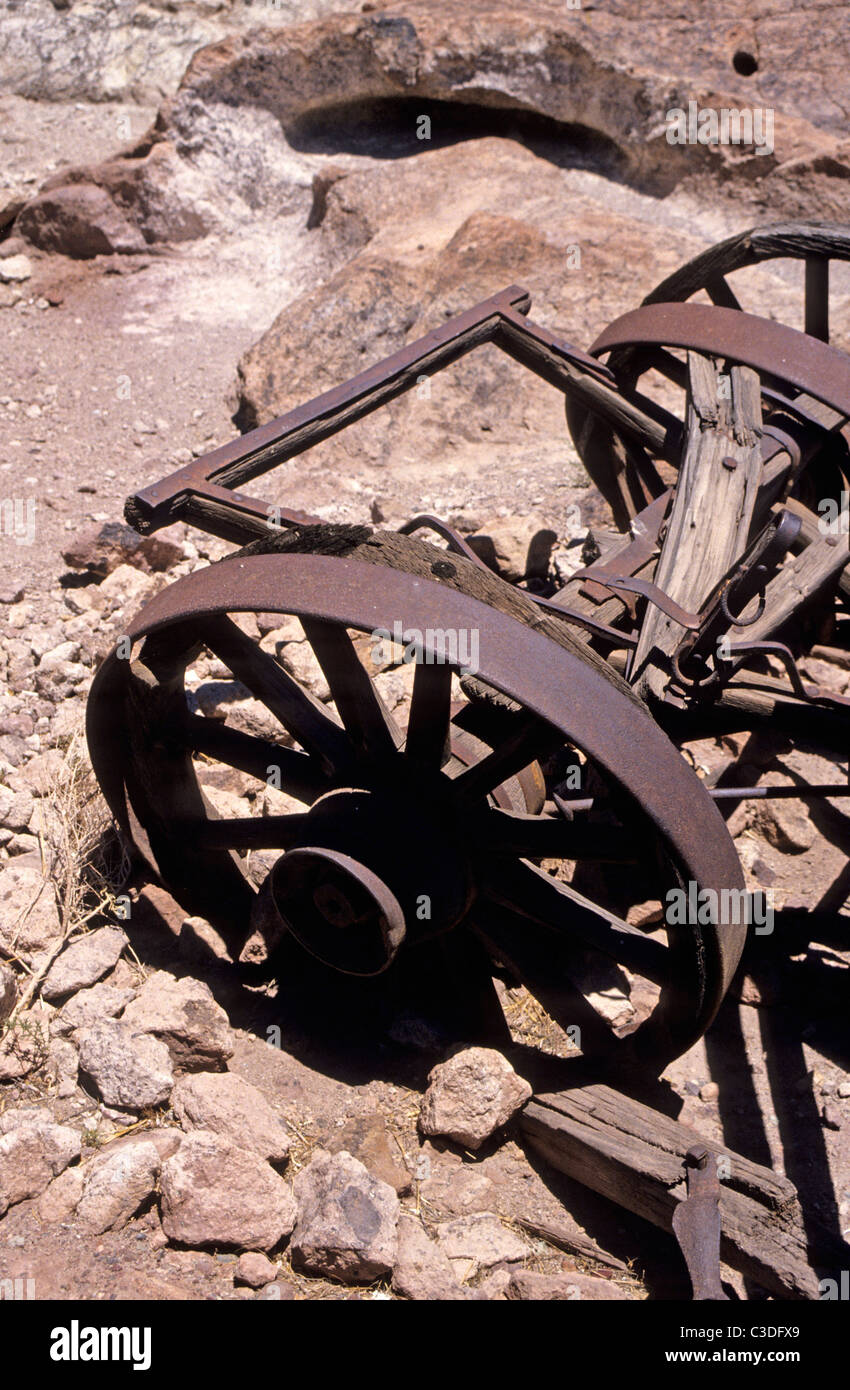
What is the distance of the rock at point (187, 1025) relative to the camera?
3.05 metres

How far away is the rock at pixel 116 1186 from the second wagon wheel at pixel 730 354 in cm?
290

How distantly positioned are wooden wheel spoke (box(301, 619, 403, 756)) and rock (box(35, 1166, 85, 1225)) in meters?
1.28

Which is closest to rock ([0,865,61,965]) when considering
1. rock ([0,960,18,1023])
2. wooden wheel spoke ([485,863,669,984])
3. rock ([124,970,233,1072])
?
rock ([0,960,18,1023])

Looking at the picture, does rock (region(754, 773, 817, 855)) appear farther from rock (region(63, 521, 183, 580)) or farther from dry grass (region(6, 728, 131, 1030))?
rock (region(63, 521, 183, 580))

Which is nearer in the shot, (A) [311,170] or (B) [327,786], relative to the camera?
(B) [327,786]

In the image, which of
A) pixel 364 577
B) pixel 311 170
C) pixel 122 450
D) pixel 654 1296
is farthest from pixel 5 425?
pixel 654 1296

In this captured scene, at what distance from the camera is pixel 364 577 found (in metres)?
2.49

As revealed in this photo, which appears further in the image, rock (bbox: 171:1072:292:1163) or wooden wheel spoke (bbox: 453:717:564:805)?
rock (bbox: 171:1072:292:1163)

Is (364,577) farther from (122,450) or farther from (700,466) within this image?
(122,450)

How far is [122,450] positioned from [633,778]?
14.1ft

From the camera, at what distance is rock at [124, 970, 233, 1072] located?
3047mm

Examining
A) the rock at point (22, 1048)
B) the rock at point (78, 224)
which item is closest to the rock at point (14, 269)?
the rock at point (78, 224)

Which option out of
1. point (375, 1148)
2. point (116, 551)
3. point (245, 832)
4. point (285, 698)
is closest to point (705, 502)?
point (285, 698)

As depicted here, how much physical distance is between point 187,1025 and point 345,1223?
2.37 ft
